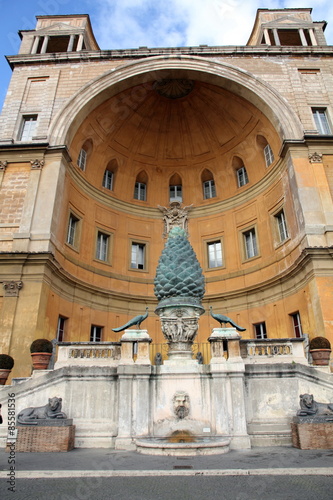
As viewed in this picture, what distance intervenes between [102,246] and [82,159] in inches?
200

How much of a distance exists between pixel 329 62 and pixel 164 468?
22847 millimetres

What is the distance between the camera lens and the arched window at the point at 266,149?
20.0 meters

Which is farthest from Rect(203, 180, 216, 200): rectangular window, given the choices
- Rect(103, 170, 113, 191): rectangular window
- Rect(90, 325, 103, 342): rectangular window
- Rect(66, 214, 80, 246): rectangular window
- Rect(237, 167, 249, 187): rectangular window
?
Rect(90, 325, 103, 342): rectangular window

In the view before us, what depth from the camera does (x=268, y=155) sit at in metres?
20.2

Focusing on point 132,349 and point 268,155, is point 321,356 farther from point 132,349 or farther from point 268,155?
point 268,155

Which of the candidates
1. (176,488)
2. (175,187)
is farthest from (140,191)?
(176,488)

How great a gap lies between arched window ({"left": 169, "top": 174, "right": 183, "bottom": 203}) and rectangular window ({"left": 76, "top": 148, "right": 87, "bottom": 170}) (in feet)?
19.6

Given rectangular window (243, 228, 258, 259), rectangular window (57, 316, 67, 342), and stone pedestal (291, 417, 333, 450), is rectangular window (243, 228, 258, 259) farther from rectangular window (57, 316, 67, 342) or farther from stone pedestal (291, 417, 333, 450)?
stone pedestal (291, 417, 333, 450)

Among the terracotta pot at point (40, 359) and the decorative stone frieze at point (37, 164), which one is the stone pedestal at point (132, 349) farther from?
the decorative stone frieze at point (37, 164)

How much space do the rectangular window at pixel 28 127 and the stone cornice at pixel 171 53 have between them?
4174 millimetres

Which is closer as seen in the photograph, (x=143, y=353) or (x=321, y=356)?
(x=143, y=353)

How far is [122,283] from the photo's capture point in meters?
20.2

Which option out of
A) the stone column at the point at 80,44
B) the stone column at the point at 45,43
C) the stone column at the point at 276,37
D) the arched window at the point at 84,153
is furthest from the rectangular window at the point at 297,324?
the stone column at the point at 45,43

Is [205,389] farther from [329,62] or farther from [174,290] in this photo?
[329,62]
